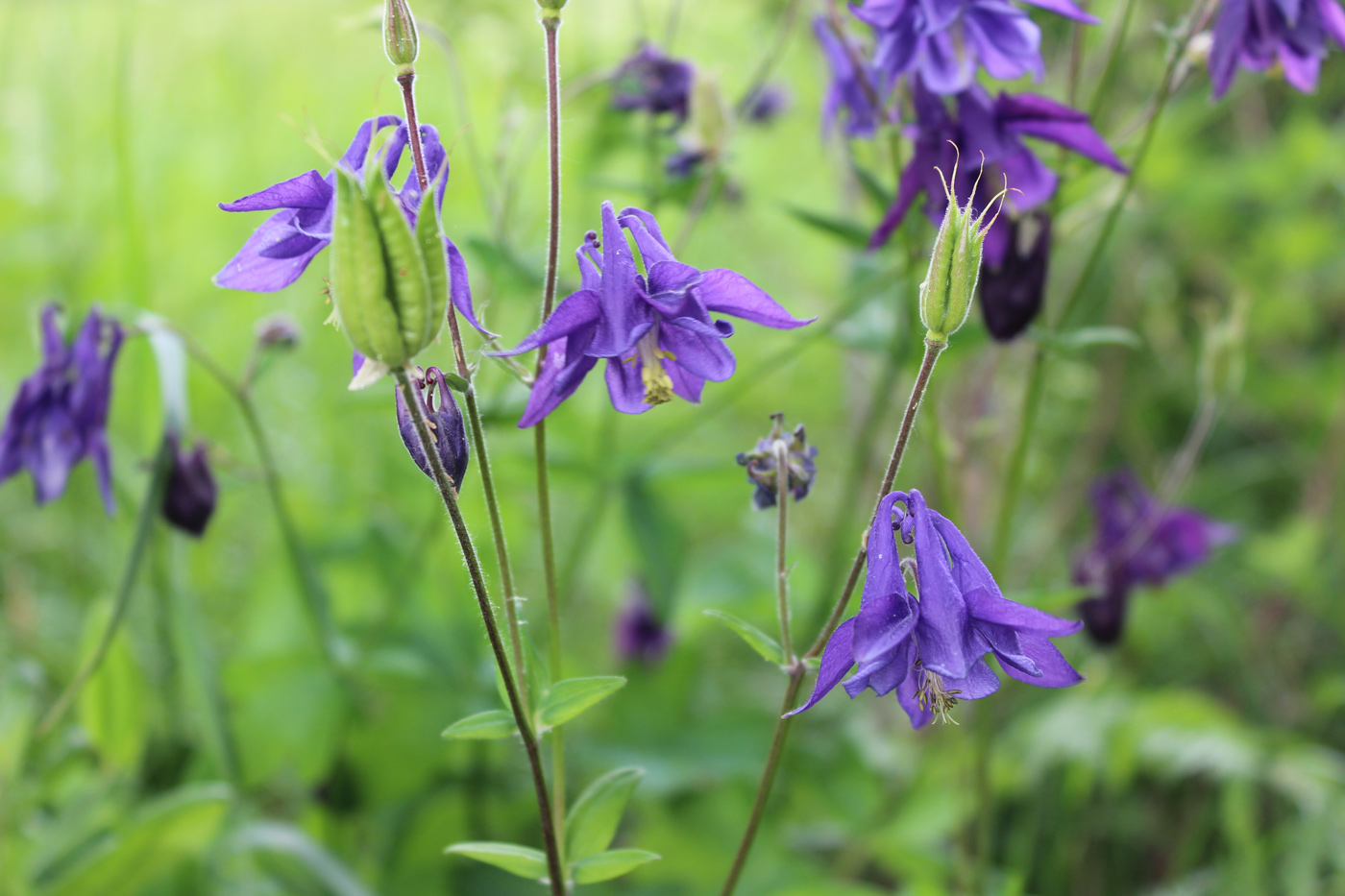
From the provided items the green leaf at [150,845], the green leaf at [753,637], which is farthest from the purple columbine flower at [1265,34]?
the green leaf at [150,845]

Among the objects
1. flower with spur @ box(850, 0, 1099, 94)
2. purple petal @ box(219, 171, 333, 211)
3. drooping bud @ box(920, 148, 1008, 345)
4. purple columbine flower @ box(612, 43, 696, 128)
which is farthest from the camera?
purple columbine flower @ box(612, 43, 696, 128)

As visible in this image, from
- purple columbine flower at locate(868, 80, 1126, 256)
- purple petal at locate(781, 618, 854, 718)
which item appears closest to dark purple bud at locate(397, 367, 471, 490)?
purple petal at locate(781, 618, 854, 718)

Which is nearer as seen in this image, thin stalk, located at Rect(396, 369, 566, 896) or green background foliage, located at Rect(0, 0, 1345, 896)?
thin stalk, located at Rect(396, 369, 566, 896)

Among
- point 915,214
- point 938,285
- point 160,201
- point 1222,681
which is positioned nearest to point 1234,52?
point 915,214

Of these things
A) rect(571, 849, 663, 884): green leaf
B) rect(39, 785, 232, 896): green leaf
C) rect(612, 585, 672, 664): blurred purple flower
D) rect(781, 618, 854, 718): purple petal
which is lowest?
rect(612, 585, 672, 664): blurred purple flower

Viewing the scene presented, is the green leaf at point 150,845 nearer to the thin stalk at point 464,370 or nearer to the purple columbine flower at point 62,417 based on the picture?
the purple columbine flower at point 62,417

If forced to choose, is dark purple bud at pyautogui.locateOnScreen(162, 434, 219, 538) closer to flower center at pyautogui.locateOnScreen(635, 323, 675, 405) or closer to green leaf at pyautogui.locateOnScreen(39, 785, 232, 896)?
green leaf at pyautogui.locateOnScreen(39, 785, 232, 896)

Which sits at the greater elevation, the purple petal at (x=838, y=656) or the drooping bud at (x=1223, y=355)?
the drooping bud at (x=1223, y=355)
